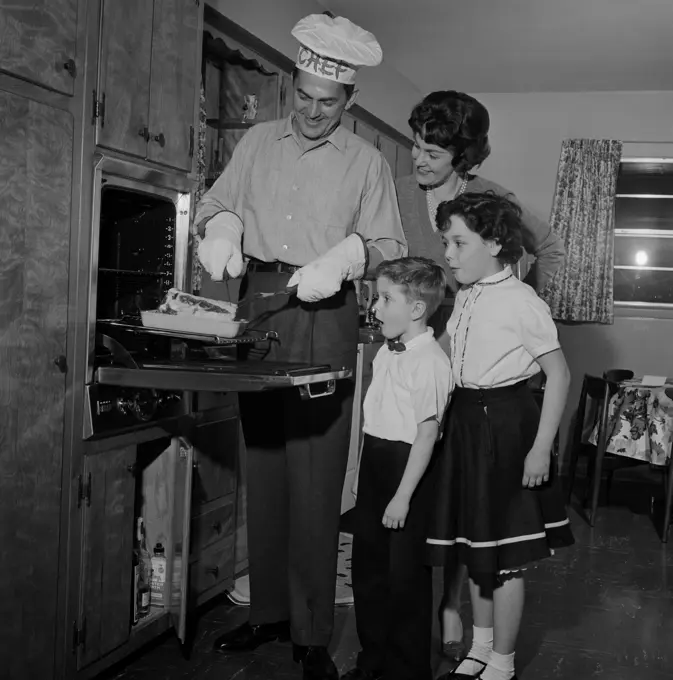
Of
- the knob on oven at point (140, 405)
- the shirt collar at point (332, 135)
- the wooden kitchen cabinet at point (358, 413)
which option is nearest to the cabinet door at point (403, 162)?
the wooden kitchen cabinet at point (358, 413)

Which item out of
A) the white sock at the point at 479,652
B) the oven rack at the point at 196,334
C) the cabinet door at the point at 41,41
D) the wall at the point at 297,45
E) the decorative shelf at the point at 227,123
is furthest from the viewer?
the wall at the point at 297,45

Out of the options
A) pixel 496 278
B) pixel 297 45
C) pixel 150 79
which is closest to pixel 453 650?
pixel 496 278

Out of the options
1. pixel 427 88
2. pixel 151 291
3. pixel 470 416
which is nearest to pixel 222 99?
pixel 151 291

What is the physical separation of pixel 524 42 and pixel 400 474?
3.92 metres

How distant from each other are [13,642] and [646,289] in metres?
5.75

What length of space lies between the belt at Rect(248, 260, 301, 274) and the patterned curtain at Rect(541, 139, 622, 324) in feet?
14.7

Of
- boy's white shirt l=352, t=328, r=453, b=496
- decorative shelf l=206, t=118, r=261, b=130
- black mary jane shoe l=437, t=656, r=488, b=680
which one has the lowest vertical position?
black mary jane shoe l=437, t=656, r=488, b=680

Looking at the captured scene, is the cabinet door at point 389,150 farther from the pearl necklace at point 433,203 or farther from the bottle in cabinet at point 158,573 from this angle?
the bottle in cabinet at point 158,573

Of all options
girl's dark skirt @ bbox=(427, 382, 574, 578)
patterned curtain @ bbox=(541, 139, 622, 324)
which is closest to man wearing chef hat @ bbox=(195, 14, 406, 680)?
girl's dark skirt @ bbox=(427, 382, 574, 578)

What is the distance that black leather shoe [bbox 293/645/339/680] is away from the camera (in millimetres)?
2338

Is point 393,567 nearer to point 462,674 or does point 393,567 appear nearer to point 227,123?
point 462,674

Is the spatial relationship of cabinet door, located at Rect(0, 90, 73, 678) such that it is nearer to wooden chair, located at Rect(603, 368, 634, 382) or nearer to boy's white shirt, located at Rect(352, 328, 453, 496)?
boy's white shirt, located at Rect(352, 328, 453, 496)

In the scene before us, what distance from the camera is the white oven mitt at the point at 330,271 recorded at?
2136mm

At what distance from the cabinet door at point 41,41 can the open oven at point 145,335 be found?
0.24 metres
